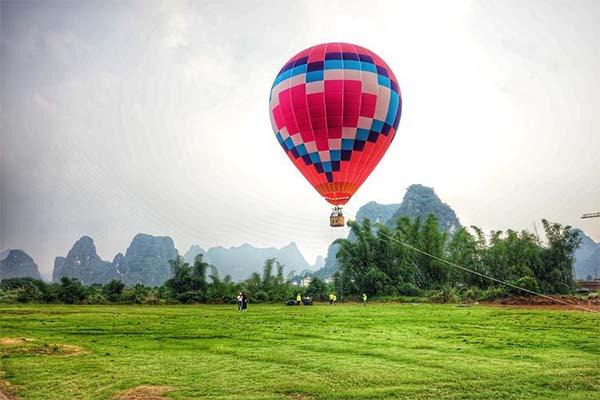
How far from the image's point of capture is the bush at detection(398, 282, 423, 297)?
96.0 feet

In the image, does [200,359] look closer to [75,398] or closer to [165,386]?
[165,386]

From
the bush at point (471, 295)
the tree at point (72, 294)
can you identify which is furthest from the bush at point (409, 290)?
the tree at point (72, 294)

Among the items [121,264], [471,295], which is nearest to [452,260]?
[471,295]

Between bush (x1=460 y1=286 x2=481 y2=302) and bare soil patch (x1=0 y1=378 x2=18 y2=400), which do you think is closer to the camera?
bare soil patch (x1=0 y1=378 x2=18 y2=400)

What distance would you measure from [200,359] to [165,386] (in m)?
2.09

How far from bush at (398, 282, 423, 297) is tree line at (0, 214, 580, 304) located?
6 centimetres

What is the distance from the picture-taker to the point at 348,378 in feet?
26.3

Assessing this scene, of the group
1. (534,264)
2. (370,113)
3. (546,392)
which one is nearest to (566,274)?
(534,264)

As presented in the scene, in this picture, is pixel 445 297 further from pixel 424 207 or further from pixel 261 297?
pixel 424 207

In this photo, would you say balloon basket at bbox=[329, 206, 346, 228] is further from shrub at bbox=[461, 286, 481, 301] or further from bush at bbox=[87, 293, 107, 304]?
bush at bbox=[87, 293, 107, 304]

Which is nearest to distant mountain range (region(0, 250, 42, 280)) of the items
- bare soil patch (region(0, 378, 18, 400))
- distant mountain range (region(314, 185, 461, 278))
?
distant mountain range (region(314, 185, 461, 278))

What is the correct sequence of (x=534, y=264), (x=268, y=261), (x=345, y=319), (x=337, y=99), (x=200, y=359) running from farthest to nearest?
(x=268, y=261) < (x=534, y=264) < (x=345, y=319) < (x=337, y=99) < (x=200, y=359)

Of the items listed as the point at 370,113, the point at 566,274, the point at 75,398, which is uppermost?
the point at 370,113

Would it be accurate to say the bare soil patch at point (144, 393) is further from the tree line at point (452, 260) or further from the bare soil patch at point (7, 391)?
the tree line at point (452, 260)
